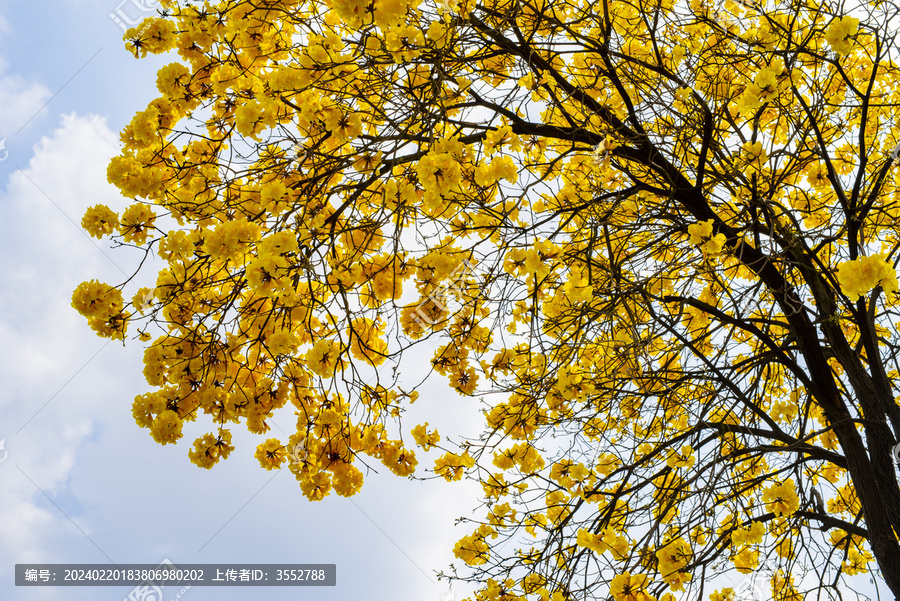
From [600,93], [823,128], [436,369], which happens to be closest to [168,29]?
[436,369]

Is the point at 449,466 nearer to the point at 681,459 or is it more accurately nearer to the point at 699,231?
the point at 681,459

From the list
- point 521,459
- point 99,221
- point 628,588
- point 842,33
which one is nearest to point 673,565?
point 628,588

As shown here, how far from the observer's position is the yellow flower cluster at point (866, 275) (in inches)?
76.7

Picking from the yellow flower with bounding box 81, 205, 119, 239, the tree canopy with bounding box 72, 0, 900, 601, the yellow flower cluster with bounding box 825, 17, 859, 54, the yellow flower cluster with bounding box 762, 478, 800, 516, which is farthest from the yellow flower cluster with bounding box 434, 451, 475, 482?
the yellow flower cluster with bounding box 825, 17, 859, 54

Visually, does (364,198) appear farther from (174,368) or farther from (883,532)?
(883,532)

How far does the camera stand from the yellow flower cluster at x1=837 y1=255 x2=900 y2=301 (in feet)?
6.39

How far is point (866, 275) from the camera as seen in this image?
1976 millimetres

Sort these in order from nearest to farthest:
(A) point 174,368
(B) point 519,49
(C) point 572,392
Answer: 1. (A) point 174,368
2. (B) point 519,49
3. (C) point 572,392

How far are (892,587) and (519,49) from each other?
3271mm

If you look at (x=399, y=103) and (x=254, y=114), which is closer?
(x=254, y=114)

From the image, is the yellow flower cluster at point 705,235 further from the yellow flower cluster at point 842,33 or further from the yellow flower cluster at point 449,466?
the yellow flower cluster at point 449,466

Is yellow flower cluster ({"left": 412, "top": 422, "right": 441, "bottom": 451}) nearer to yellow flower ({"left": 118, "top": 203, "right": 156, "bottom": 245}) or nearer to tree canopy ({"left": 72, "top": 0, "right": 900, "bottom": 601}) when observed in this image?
tree canopy ({"left": 72, "top": 0, "right": 900, "bottom": 601})

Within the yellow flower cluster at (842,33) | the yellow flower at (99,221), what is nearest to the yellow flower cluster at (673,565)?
the yellow flower cluster at (842,33)

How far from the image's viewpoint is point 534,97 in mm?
2975
